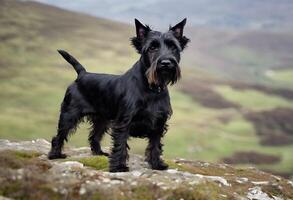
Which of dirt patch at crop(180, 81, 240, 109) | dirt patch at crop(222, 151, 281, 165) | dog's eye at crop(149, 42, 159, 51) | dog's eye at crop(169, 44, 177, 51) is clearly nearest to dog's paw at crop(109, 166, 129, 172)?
dog's eye at crop(149, 42, 159, 51)

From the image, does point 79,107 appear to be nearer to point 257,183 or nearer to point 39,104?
point 257,183

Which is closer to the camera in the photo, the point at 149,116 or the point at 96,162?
the point at 149,116

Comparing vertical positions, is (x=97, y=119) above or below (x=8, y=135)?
above

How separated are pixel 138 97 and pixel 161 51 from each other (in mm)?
1374

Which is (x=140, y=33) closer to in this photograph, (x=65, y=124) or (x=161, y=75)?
(x=161, y=75)

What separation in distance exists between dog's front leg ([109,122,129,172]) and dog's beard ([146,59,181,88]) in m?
1.44

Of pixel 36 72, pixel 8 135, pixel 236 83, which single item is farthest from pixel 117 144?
pixel 236 83

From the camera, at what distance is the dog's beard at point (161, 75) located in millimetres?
12492

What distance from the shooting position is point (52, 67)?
184500mm

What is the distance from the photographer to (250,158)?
116625mm

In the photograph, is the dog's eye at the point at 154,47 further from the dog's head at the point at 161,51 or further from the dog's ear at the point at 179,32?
the dog's ear at the point at 179,32

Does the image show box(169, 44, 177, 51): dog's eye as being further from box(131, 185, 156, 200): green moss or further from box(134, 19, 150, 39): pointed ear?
box(131, 185, 156, 200): green moss

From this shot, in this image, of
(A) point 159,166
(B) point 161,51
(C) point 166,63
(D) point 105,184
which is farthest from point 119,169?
(B) point 161,51

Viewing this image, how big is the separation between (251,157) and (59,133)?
348 ft
